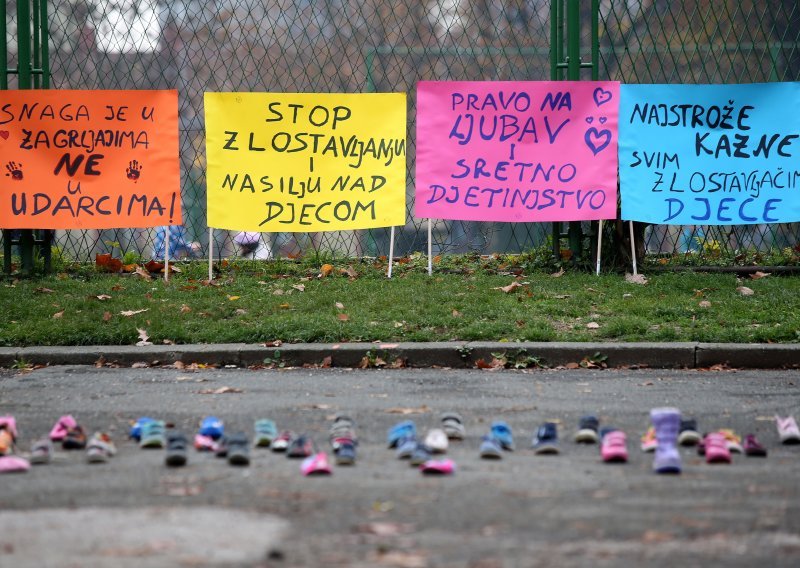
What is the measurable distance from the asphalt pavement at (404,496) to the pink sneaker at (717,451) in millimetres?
82

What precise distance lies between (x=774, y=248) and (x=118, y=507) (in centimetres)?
805

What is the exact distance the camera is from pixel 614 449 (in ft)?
14.7

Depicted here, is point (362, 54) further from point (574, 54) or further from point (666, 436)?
point (666, 436)

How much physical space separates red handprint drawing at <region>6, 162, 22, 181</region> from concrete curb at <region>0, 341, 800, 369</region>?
2.78 metres

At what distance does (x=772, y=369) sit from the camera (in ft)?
23.5

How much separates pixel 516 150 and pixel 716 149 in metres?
1.66

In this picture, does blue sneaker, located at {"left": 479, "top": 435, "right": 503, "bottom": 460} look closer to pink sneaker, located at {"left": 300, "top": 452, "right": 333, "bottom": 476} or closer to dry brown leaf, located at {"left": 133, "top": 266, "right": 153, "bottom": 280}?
pink sneaker, located at {"left": 300, "top": 452, "right": 333, "bottom": 476}

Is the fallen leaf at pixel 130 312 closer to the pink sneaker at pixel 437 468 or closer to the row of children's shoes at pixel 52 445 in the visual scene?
the row of children's shoes at pixel 52 445

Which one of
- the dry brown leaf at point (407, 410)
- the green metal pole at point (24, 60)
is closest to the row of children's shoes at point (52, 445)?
the dry brown leaf at point (407, 410)

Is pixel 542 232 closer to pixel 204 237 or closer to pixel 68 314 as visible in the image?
pixel 204 237

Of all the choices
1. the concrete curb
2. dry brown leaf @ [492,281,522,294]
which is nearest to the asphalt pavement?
the concrete curb

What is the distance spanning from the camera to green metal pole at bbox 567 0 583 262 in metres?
9.90

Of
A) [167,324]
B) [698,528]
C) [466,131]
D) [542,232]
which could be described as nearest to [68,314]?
[167,324]

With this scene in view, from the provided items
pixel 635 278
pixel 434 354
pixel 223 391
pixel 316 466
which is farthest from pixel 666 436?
pixel 635 278
